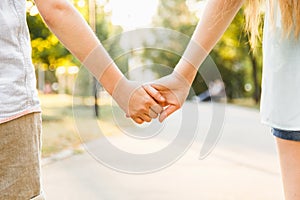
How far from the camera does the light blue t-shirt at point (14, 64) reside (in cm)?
119

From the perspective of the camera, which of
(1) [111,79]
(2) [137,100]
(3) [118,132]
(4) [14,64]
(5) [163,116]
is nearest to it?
(4) [14,64]

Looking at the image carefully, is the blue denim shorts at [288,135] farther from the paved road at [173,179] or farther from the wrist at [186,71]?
the paved road at [173,179]

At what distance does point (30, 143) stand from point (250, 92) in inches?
1162

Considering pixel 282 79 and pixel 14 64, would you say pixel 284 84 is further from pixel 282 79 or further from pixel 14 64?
pixel 14 64

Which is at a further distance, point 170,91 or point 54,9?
point 170,91

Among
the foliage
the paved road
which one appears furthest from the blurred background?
the foliage

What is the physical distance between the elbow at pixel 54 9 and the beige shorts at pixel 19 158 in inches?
12.0

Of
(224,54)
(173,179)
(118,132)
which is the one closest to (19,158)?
(118,132)

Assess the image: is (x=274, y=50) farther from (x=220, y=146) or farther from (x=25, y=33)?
(x=220, y=146)

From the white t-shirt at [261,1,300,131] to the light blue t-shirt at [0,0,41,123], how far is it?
0.63 m

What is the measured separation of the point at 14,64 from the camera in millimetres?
1207

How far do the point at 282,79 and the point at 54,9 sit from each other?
2.01 feet

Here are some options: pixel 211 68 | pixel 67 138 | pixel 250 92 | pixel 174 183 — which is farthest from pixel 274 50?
pixel 250 92

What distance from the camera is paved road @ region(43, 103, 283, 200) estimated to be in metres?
4.59
